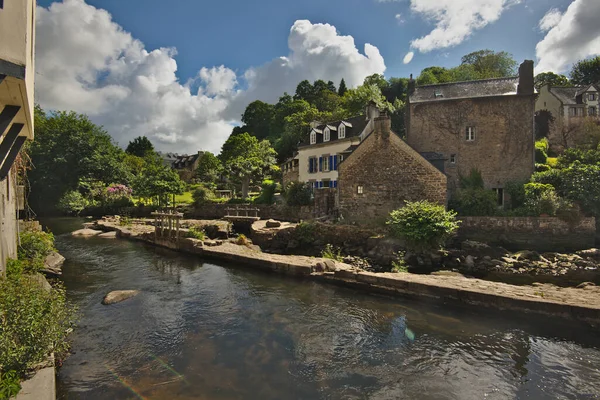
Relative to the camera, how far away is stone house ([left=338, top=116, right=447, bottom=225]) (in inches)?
845

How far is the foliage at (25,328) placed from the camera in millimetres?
4801

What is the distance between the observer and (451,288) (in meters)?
10.5

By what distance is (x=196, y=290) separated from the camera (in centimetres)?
1265

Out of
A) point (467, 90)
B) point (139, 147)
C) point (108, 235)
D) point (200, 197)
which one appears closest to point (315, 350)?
point (108, 235)

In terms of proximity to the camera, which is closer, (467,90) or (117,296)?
(117,296)

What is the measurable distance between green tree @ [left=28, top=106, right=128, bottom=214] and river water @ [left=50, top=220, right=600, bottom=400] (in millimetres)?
40873

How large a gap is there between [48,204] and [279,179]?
32.5 meters

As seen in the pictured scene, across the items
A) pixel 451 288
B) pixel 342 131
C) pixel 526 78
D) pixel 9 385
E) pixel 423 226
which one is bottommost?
pixel 451 288

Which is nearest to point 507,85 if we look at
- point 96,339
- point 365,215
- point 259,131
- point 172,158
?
point 365,215

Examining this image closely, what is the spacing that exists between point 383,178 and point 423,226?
6.76 m

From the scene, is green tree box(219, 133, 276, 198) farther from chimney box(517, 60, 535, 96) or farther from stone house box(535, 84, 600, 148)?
stone house box(535, 84, 600, 148)

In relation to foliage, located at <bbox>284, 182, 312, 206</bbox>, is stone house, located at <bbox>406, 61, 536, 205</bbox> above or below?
above

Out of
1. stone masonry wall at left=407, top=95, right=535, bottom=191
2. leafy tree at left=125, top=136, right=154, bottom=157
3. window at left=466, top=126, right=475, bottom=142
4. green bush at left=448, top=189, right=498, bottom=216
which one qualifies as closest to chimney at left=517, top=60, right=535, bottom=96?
stone masonry wall at left=407, top=95, right=535, bottom=191

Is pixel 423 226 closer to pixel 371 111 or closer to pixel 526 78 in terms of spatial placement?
pixel 526 78
